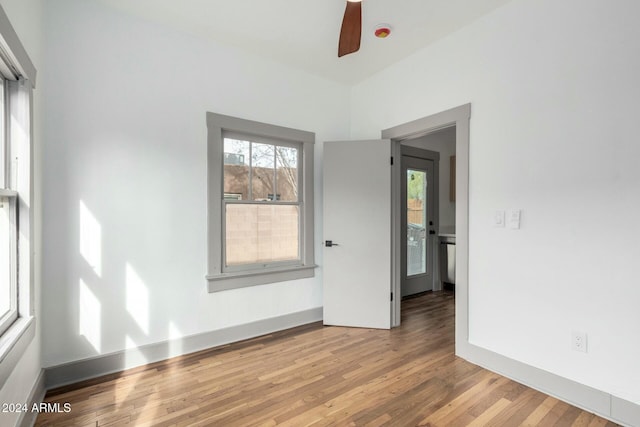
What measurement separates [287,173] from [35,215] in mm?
2093

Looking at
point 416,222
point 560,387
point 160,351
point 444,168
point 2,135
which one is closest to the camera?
point 2,135

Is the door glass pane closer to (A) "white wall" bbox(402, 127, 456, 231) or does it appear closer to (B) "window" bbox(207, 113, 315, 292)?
(A) "white wall" bbox(402, 127, 456, 231)

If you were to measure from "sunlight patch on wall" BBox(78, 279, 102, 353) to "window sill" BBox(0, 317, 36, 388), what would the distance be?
0.47 m

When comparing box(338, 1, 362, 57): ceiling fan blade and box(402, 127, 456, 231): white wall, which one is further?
box(402, 127, 456, 231): white wall

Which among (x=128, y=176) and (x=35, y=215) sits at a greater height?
(x=128, y=176)

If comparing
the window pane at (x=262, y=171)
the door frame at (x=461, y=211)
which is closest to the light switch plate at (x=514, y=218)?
the door frame at (x=461, y=211)

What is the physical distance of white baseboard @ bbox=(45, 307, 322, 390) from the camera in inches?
85.3

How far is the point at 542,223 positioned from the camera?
2104mm

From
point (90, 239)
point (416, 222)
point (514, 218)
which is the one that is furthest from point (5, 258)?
point (416, 222)

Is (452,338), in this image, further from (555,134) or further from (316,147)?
(316,147)

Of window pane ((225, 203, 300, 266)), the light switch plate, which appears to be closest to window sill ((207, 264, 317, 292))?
window pane ((225, 203, 300, 266))

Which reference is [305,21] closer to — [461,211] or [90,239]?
[461,211]

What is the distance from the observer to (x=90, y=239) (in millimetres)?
2266

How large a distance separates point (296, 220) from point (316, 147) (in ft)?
2.90
